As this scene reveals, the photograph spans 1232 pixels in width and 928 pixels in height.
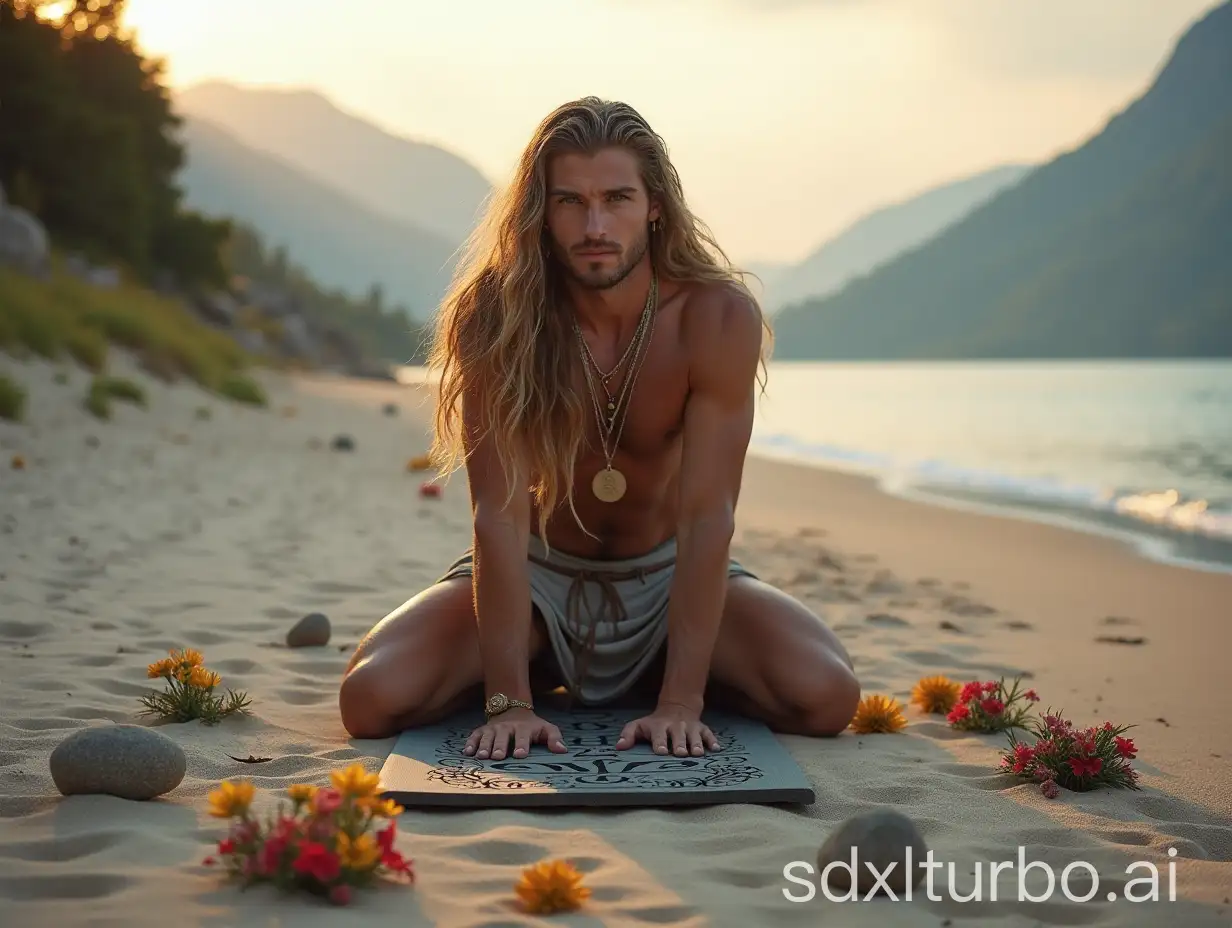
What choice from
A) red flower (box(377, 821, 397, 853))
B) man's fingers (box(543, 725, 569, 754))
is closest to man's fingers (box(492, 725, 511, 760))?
man's fingers (box(543, 725, 569, 754))

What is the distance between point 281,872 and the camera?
2.46 meters

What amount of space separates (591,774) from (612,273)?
1473 millimetres

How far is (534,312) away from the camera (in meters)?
3.97

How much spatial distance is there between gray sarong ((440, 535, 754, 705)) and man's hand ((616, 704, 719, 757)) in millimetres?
396

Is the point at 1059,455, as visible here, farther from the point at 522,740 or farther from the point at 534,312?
the point at 522,740

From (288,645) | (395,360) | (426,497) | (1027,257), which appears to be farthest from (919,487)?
(1027,257)

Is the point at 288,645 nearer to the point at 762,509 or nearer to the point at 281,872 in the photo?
the point at 281,872

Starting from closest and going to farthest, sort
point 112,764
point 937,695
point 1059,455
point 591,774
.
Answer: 1. point 112,764
2. point 591,774
3. point 937,695
4. point 1059,455

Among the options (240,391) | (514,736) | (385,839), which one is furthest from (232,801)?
(240,391)

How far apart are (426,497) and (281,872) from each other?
25.3ft

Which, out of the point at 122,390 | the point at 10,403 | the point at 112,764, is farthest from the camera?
the point at 122,390

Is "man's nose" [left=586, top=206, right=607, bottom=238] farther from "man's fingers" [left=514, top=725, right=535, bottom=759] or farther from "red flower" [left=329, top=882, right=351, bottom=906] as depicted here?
"red flower" [left=329, top=882, right=351, bottom=906]

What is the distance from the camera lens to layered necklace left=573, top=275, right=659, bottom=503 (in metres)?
4.00

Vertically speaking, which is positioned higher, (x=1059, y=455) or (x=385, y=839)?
(x=1059, y=455)
